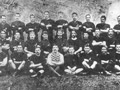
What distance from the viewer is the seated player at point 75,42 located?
30.0ft

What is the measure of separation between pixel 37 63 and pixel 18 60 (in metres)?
0.58

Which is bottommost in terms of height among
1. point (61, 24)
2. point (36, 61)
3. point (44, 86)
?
point (44, 86)

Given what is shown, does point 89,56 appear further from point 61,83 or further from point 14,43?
point 14,43

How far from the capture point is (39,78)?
8.41m

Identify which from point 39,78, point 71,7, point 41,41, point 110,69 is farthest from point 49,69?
point 71,7

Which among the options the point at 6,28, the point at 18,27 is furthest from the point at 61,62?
the point at 6,28

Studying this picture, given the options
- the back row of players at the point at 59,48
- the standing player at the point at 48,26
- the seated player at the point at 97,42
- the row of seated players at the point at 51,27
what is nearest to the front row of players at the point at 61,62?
the back row of players at the point at 59,48

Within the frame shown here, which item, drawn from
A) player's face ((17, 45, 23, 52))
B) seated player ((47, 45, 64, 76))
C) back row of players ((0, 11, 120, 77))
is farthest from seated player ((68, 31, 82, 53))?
player's face ((17, 45, 23, 52))

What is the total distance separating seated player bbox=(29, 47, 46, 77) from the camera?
845 cm

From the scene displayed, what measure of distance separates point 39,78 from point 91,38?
6.57ft

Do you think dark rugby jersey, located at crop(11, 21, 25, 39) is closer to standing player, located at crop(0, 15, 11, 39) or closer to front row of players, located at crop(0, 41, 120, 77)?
standing player, located at crop(0, 15, 11, 39)

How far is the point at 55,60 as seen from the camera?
8711 millimetres

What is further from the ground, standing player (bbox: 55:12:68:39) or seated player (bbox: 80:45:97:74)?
standing player (bbox: 55:12:68:39)

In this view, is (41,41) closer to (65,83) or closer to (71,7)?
(65,83)
